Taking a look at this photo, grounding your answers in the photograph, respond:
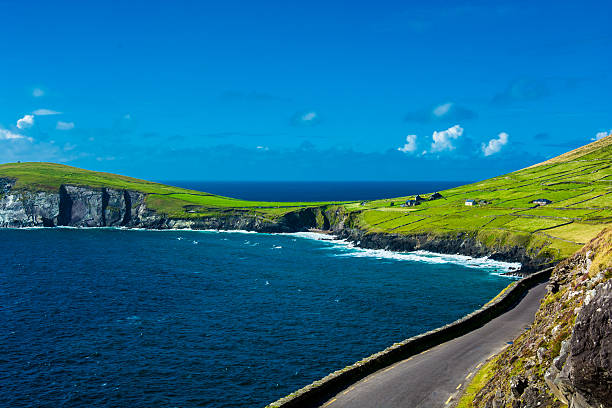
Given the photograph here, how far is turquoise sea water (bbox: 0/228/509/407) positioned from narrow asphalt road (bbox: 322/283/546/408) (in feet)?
43.9

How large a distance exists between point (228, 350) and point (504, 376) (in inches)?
1568

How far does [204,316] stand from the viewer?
72438 millimetres

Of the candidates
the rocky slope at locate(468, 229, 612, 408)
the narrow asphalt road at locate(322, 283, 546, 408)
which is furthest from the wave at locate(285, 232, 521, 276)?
the rocky slope at locate(468, 229, 612, 408)

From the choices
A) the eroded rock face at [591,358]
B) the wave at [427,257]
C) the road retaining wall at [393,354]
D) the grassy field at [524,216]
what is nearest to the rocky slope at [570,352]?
the eroded rock face at [591,358]

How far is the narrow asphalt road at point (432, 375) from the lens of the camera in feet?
110

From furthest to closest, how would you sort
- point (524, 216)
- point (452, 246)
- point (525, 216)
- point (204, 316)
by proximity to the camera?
point (524, 216)
point (525, 216)
point (452, 246)
point (204, 316)

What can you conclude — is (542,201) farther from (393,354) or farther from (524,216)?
(393,354)

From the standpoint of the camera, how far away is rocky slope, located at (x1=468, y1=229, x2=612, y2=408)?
14617mm

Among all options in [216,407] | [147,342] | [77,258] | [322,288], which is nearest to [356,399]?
[216,407]

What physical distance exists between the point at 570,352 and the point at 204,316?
64152 mm

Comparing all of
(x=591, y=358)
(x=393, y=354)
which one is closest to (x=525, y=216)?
(x=393, y=354)

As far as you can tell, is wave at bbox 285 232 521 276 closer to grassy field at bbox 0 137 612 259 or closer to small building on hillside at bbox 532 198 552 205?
grassy field at bbox 0 137 612 259

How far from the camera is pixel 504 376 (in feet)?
89.2

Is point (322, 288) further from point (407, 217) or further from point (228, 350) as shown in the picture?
point (407, 217)
